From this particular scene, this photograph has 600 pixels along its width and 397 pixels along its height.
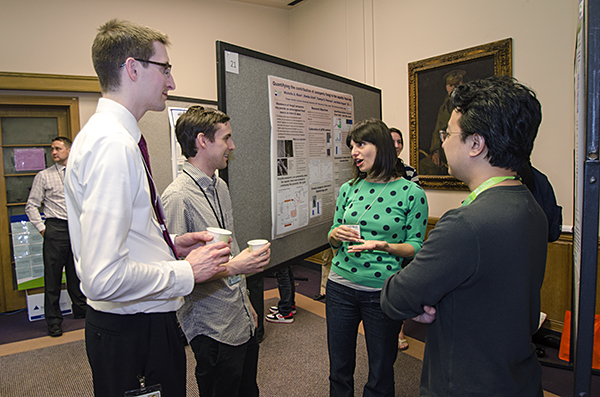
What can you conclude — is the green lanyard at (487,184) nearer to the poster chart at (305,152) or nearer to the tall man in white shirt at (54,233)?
the poster chart at (305,152)

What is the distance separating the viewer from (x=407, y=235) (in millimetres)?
1805

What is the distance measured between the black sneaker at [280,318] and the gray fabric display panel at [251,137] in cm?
177

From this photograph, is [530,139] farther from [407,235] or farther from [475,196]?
[407,235]

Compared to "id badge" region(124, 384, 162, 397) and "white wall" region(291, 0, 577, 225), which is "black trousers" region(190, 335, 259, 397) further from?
"white wall" region(291, 0, 577, 225)

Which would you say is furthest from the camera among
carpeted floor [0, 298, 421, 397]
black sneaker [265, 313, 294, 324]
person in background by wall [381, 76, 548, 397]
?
black sneaker [265, 313, 294, 324]

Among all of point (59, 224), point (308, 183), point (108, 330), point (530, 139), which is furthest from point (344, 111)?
point (59, 224)

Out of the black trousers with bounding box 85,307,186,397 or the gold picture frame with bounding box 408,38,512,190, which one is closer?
the black trousers with bounding box 85,307,186,397

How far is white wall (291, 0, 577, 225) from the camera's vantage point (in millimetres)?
2941

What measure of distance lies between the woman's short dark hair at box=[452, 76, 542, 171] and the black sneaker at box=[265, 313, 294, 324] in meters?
2.93

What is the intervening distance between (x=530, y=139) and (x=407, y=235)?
36.0 inches

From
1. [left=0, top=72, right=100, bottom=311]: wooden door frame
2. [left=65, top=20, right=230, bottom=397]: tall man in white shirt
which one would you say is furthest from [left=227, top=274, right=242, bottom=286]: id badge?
[left=0, top=72, right=100, bottom=311]: wooden door frame

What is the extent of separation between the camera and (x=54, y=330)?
3463mm

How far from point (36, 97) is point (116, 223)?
419 cm

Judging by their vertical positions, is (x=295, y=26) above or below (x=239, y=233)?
above
